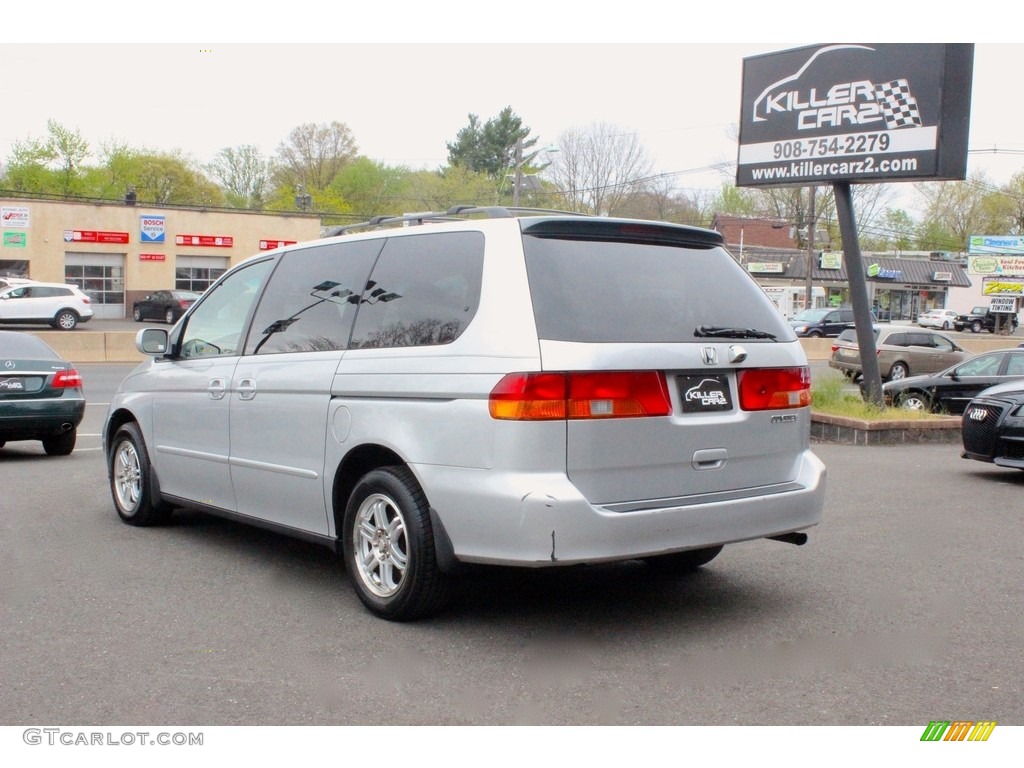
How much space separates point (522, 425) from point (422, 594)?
3.34 ft

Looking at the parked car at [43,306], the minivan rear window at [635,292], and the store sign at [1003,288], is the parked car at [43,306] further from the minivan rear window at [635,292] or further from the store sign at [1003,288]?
the store sign at [1003,288]

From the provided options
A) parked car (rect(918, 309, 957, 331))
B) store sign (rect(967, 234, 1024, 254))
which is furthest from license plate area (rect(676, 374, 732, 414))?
store sign (rect(967, 234, 1024, 254))

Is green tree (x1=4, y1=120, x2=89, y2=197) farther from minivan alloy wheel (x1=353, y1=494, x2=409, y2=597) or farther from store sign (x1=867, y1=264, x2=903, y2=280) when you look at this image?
minivan alloy wheel (x1=353, y1=494, x2=409, y2=597)

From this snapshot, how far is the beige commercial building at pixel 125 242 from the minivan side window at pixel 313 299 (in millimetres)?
41187

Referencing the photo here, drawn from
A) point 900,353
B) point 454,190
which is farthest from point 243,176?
point 900,353

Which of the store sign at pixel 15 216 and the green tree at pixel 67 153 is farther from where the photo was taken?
the green tree at pixel 67 153

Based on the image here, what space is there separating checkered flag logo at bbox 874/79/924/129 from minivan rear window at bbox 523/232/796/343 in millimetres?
9288

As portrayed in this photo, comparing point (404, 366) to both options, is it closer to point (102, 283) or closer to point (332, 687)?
point (332, 687)

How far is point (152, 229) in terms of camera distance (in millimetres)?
51156

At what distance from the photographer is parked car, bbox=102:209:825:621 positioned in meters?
4.62

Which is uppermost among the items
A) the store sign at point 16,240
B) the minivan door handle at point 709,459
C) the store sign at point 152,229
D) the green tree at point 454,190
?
the green tree at point 454,190

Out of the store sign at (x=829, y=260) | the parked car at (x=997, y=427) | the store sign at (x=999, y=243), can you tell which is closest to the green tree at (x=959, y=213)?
the store sign at (x=999, y=243)

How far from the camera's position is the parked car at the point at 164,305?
46719 millimetres

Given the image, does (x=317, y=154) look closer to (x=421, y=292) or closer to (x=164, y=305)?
(x=164, y=305)
